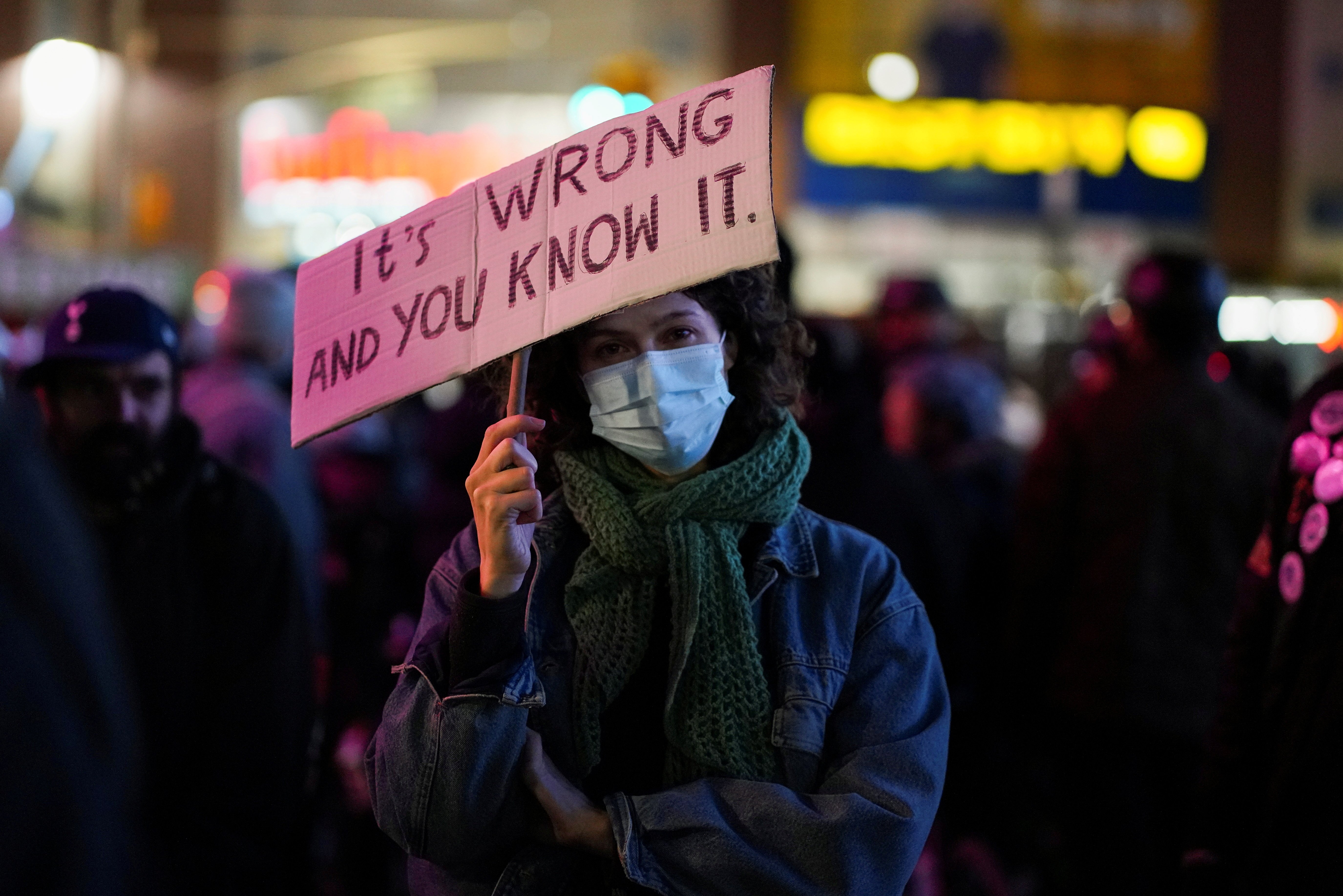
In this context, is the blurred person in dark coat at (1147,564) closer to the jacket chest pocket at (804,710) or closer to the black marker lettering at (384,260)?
the jacket chest pocket at (804,710)

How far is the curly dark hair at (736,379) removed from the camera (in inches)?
85.7

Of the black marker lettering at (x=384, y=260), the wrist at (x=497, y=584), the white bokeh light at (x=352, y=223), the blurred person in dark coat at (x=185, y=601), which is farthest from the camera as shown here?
the white bokeh light at (x=352, y=223)

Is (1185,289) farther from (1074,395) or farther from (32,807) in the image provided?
(32,807)

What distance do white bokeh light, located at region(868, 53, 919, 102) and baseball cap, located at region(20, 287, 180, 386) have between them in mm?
13149

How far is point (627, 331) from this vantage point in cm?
203

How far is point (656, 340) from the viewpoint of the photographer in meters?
2.04

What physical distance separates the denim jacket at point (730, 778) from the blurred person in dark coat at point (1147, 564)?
233 centimetres

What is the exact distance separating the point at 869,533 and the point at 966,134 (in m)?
12.2

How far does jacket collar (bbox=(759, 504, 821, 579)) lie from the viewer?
208 cm

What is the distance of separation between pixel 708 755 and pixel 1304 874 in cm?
126

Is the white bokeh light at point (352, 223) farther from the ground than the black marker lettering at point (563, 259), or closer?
farther from the ground

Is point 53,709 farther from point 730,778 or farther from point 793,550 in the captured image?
point 793,550

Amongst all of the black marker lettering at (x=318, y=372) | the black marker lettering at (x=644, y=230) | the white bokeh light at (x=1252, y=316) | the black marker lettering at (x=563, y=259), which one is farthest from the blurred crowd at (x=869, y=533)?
the white bokeh light at (x=1252, y=316)

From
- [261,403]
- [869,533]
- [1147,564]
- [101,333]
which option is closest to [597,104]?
[261,403]
